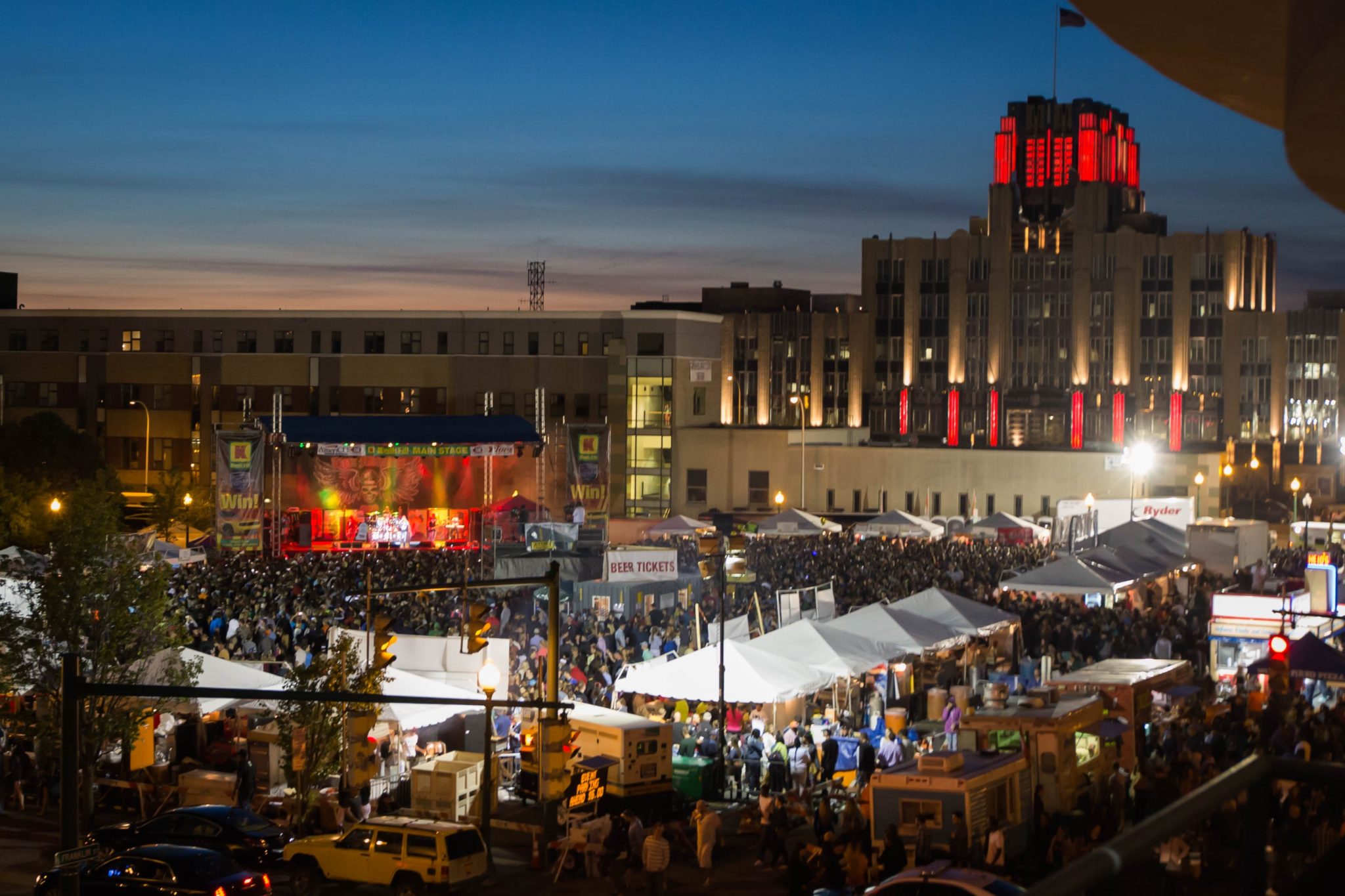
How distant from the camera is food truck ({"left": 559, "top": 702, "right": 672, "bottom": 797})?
19.3m

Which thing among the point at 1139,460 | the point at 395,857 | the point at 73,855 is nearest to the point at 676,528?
the point at 1139,460

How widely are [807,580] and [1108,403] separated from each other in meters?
69.0

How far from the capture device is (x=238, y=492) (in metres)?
45.7

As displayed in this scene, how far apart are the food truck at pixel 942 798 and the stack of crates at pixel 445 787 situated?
18.0 ft

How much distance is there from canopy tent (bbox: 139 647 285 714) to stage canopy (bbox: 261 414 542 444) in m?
27.9

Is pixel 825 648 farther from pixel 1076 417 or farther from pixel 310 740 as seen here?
pixel 1076 417

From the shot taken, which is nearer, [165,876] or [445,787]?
[165,876]

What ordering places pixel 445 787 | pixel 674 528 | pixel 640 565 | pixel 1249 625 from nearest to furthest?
pixel 445 787 → pixel 1249 625 → pixel 640 565 → pixel 674 528

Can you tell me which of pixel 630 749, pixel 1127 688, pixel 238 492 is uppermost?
pixel 238 492

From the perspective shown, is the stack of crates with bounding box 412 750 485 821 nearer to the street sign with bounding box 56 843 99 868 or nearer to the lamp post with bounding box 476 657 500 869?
the lamp post with bounding box 476 657 500 869

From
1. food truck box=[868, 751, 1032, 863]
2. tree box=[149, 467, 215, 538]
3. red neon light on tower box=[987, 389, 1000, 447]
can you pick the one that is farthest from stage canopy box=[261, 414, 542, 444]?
red neon light on tower box=[987, 389, 1000, 447]

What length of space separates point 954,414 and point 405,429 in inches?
2204

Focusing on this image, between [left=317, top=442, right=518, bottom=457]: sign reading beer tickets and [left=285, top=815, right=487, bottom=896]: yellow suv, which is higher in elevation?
[left=317, top=442, right=518, bottom=457]: sign reading beer tickets

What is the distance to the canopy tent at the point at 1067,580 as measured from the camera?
3183cm
